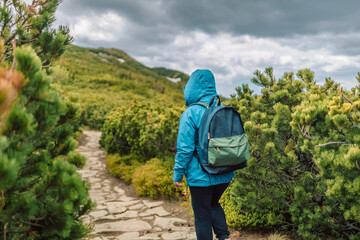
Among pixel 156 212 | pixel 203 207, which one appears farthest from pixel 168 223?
pixel 203 207

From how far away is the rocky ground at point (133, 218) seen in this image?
367 cm

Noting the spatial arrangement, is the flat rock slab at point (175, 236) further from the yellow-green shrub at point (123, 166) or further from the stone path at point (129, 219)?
the yellow-green shrub at point (123, 166)

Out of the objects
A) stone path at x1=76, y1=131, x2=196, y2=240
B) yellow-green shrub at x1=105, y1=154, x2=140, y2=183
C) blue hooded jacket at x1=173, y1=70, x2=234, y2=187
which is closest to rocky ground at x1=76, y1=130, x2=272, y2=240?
stone path at x1=76, y1=131, x2=196, y2=240

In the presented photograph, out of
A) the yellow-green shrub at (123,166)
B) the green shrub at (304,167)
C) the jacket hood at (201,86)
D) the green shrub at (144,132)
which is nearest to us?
the green shrub at (304,167)

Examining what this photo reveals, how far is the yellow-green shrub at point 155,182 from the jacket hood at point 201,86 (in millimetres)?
2905

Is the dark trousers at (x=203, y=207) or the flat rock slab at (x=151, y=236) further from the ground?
the dark trousers at (x=203, y=207)

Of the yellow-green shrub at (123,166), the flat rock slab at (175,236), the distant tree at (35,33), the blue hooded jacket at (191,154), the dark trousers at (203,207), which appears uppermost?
the distant tree at (35,33)

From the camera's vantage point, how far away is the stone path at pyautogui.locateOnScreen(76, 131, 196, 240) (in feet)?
12.1

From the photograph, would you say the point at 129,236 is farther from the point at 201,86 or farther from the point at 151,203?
the point at 201,86

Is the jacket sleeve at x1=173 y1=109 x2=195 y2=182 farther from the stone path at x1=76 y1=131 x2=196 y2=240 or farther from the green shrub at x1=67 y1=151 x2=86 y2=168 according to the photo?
the stone path at x1=76 y1=131 x2=196 y2=240

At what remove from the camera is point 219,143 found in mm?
2266

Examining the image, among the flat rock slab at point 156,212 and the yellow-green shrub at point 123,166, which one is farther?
the yellow-green shrub at point 123,166

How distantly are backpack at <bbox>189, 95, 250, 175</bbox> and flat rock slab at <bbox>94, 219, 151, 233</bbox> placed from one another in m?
2.16

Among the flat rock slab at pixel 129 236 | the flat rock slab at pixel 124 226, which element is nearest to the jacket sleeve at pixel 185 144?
the flat rock slab at pixel 129 236
